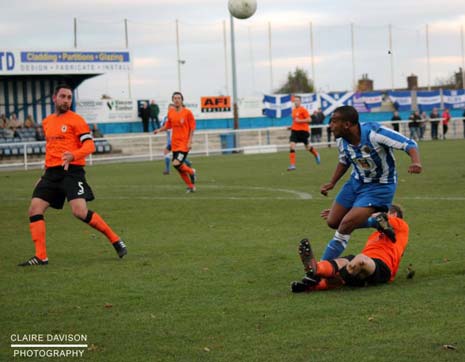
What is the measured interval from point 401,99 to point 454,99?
4.60 metres

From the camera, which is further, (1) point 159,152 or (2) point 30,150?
(1) point 159,152

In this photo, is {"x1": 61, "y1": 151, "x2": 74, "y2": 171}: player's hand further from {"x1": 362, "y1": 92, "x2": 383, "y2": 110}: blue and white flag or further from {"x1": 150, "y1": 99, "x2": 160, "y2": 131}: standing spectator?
{"x1": 362, "y1": 92, "x2": 383, "y2": 110}: blue and white flag

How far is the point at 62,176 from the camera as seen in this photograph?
9.82 meters

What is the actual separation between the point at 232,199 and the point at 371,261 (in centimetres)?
930

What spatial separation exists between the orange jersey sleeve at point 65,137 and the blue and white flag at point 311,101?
1605 inches

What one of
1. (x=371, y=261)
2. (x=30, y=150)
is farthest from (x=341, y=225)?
(x=30, y=150)

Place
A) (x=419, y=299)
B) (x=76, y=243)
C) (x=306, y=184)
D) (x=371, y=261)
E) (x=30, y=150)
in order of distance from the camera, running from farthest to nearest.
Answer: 1. (x=30, y=150)
2. (x=306, y=184)
3. (x=76, y=243)
4. (x=371, y=261)
5. (x=419, y=299)

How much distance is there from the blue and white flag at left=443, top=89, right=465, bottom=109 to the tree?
42.2 ft

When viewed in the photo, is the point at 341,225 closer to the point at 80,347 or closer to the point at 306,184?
the point at 80,347

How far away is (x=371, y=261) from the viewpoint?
7398 millimetres

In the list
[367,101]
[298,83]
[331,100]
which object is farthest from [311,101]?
[298,83]

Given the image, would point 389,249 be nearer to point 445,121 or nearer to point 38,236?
point 38,236

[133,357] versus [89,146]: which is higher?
[89,146]

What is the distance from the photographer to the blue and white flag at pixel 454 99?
186 feet
